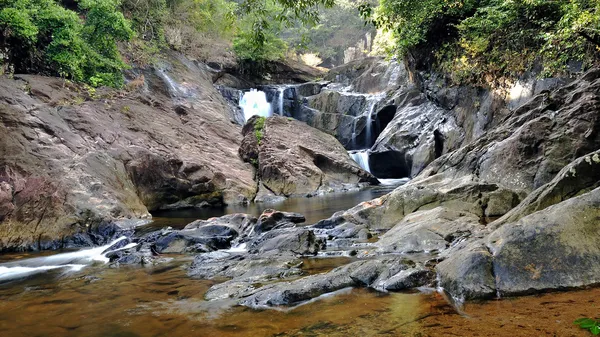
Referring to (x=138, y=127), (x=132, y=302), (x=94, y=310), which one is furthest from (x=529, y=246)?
(x=138, y=127)

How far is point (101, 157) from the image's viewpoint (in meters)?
12.3

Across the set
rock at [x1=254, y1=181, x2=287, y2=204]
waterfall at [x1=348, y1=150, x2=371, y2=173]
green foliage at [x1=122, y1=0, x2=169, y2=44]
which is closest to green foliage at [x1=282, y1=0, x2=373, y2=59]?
green foliage at [x1=122, y1=0, x2=169, y2=44]

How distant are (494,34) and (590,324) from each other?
12504 millimetres

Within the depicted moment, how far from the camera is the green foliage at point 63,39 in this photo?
12890 millimetres

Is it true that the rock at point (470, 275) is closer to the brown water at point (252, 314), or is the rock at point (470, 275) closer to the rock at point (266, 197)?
the brown water at point (252, 314)

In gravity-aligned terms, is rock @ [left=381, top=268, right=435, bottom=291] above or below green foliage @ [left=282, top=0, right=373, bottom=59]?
below

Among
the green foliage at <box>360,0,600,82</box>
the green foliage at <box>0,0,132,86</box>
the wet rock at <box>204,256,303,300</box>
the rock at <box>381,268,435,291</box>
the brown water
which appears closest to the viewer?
the brown water

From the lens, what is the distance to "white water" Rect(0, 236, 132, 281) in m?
7.15

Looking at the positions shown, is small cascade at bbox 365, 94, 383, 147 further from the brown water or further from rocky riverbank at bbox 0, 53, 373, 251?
the brown water

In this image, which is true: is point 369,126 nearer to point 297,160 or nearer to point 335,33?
point 297,160

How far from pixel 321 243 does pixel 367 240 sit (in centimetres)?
83

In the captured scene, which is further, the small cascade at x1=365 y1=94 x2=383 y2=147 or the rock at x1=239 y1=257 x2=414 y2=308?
the small cascade at x1=365 y1=94 x2=383 y2=147

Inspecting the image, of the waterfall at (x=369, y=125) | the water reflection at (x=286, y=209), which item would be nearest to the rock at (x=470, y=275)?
the water reflection at (x=286, y=209)

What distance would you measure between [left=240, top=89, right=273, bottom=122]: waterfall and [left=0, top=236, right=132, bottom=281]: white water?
18706 millimetres
